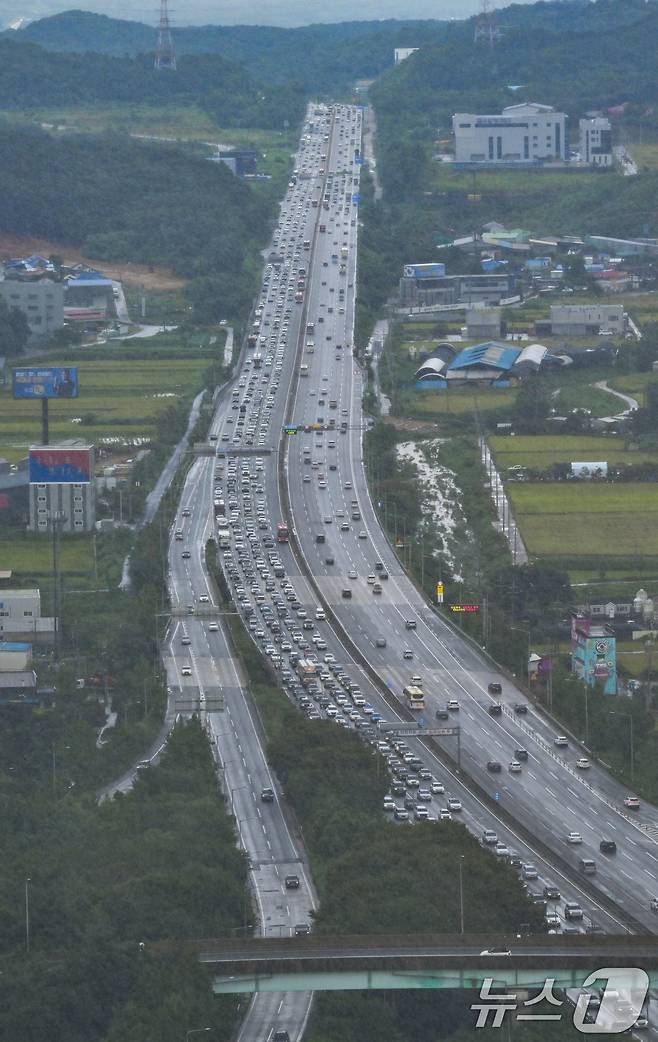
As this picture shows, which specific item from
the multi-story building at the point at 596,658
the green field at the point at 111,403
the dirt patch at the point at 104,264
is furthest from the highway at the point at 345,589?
the dirt patch at the point at 104,264

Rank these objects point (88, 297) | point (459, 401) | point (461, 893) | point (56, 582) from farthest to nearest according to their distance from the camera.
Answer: point (88, 297), point (459, 401), point (56, 582), point (461, 893)

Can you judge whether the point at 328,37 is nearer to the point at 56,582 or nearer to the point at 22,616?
the point at 56,582

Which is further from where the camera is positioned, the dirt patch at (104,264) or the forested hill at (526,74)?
the forested hill at (526,74)

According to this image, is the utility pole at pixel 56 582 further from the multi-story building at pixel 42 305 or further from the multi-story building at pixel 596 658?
the multi-story building at pixel 42 305

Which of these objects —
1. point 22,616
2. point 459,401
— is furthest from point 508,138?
point 22,616

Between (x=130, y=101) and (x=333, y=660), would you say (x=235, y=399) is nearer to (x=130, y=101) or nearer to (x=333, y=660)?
(x=333, y=660)
